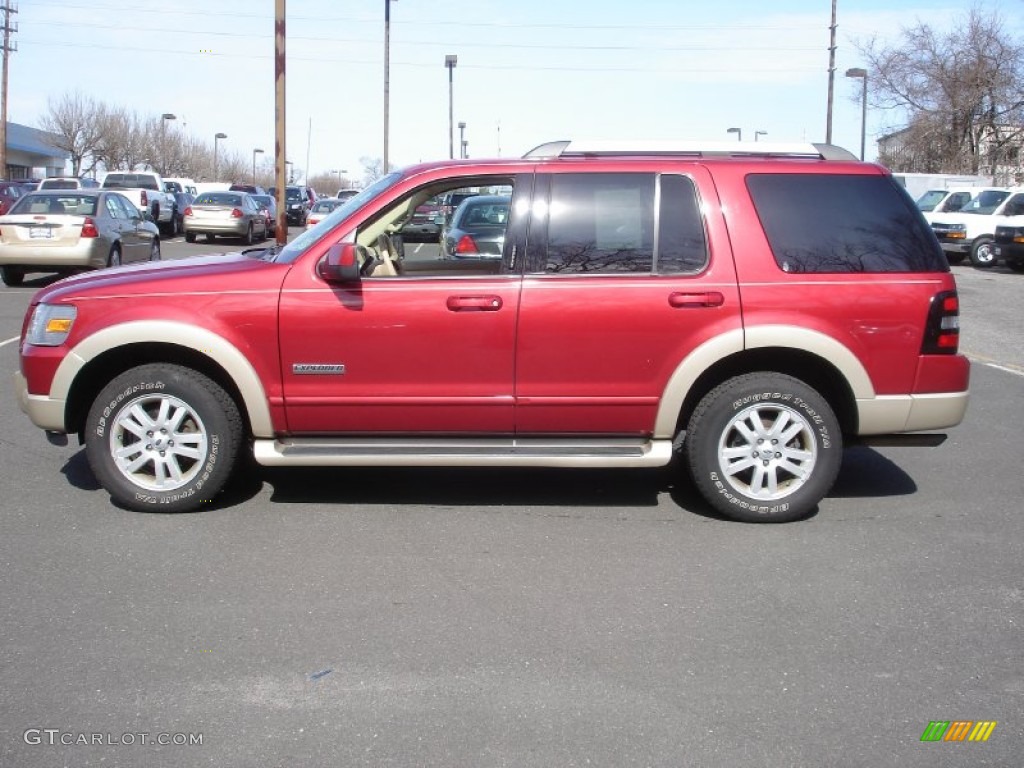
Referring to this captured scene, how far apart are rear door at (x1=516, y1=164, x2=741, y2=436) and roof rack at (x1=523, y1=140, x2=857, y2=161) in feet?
0.59

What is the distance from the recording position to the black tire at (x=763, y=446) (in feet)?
18.2

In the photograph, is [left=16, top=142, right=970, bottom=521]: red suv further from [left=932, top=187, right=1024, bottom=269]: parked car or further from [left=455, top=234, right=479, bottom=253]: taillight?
[left=932, top=187, right=1024, bottom=269]: parked car

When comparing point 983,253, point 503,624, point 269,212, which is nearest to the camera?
point 503,624

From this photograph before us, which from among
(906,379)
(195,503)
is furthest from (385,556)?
(906,379)

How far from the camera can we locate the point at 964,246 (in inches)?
1052

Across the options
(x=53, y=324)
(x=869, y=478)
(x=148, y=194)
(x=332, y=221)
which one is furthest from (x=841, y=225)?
(x=148, y=194)

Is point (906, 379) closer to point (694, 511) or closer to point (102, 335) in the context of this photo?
point (694, 511)

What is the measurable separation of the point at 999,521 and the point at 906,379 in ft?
3.25

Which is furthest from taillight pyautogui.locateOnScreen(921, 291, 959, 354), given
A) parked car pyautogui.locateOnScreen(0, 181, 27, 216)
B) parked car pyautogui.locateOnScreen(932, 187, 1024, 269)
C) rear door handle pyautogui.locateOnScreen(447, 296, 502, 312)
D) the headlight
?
parked car pyautogui.locateOnScreen(0, 181, 27, 216)

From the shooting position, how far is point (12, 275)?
17.4 metres

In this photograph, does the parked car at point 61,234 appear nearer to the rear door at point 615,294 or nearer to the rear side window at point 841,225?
the rear door at point 615,294

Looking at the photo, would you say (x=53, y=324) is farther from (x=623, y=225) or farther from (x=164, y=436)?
(x=623, y=225)

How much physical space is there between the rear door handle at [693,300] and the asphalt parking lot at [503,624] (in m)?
1.18

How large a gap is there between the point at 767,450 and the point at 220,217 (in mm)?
27223
